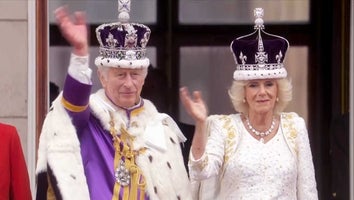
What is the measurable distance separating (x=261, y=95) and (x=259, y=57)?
0.57ft

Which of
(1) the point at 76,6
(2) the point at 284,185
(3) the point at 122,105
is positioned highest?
(1) the point at 76,6

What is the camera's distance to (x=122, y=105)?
16.1 feet

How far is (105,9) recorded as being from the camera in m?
6.09

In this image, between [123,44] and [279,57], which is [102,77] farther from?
[279,57]

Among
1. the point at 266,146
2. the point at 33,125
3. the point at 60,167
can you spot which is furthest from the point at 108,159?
the point at 33,125

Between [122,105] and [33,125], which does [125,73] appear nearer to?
[122,105]

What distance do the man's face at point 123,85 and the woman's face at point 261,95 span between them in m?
0.42

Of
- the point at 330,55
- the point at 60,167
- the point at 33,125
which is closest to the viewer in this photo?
the point at 60,167

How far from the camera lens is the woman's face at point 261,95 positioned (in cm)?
498

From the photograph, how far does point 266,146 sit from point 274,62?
1.12 ft

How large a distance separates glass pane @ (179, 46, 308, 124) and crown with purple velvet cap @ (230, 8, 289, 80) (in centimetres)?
104

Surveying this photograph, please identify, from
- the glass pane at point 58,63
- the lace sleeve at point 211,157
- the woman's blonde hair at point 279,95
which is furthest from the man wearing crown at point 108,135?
the glass pane at point 58,63

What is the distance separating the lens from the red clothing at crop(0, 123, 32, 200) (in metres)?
4.86

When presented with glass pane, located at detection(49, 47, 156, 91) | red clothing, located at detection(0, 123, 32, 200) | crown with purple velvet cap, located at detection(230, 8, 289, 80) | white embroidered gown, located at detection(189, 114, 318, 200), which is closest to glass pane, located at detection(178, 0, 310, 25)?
glass pane, located at detection(49, 47, 156, 91)
